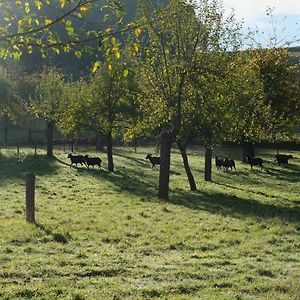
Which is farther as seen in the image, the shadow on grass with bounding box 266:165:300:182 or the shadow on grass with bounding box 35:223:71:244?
the shadow on grass with bounding box 266:165:300:182

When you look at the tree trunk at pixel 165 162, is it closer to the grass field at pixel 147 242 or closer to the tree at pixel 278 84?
the grass field at pixel 147 242

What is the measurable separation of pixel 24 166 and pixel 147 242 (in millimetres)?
24380

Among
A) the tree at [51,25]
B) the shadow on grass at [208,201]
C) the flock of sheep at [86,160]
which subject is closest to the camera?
the tree at [51,25]

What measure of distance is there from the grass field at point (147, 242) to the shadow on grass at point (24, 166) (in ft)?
8.18

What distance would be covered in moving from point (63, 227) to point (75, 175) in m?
17.8

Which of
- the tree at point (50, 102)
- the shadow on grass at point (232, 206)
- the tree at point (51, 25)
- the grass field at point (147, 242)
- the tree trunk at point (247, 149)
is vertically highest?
the tree at point (50, 102)

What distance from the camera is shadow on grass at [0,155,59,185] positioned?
3146cm

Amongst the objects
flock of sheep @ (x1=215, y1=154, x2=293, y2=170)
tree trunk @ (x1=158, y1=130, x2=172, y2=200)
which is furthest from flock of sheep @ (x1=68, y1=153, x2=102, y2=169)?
tree trunk @ (x1=158, y1=130, x2=172, y2=200)

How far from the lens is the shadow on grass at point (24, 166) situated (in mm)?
31464

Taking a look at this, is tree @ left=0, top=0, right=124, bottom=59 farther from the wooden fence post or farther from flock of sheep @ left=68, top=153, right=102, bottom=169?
flock of sheep @ left=68, top=153, right=102, bottom=169

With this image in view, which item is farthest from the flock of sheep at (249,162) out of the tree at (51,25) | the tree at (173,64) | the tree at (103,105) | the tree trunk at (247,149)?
the tree at (51,25)

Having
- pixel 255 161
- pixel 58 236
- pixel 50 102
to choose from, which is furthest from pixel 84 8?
pixel 50 102

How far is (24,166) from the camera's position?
117ft

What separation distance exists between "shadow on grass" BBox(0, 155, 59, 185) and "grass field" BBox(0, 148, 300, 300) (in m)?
2.49
